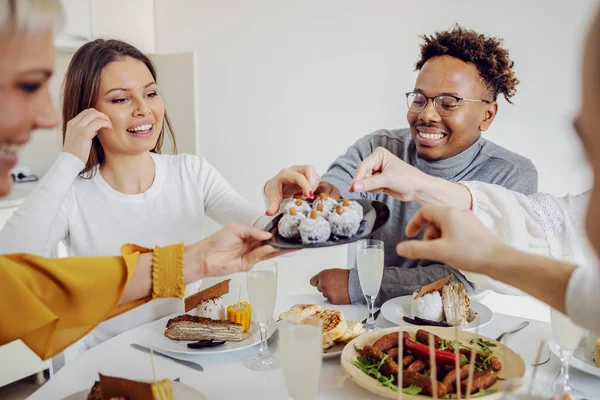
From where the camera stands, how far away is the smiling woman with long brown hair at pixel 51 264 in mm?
819

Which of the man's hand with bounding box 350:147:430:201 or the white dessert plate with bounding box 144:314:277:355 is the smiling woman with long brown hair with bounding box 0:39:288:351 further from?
the man's hand with bounding box 350:147:430:201

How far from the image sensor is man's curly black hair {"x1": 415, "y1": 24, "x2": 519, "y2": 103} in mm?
2145

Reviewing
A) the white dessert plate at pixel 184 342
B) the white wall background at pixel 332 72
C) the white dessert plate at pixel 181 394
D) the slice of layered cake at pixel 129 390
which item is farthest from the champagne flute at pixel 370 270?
the white wall background at pixel 332 72

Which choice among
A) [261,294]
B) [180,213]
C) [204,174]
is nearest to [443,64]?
[204,174]

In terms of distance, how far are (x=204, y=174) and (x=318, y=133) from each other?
1.81 m

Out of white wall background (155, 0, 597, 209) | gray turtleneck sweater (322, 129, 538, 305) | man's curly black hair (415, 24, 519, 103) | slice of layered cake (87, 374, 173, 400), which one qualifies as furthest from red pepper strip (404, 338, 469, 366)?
white wall background (155, 0, 597, 209)

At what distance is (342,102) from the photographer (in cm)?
365

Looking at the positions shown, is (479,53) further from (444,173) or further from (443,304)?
(443,304)

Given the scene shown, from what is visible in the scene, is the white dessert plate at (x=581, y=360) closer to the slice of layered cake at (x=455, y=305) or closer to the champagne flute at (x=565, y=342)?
the champagne flute at (x=565, y=342)

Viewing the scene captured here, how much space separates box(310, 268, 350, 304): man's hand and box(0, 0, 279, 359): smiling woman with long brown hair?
0.35m

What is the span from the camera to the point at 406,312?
1.53 metres

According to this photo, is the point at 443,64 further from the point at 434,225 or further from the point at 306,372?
the point at 306,372

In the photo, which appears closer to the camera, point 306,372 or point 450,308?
point 306,372

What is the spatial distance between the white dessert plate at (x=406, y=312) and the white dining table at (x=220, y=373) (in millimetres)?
40
